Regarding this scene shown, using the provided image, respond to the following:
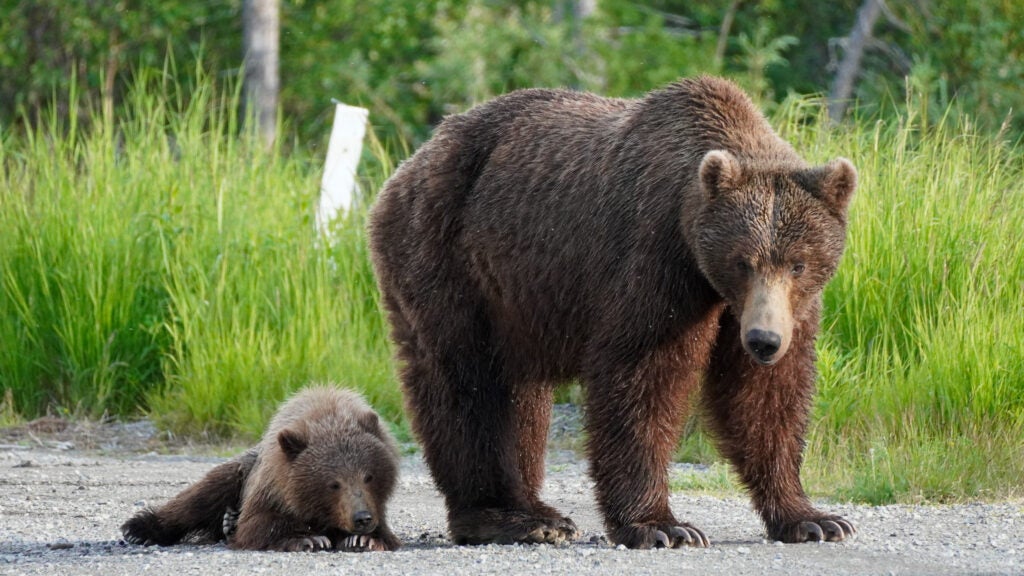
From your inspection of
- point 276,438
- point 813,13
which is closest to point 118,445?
point 276,438

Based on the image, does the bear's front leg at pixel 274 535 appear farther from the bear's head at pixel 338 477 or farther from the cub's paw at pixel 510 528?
the cub's paw at pixel 510 528

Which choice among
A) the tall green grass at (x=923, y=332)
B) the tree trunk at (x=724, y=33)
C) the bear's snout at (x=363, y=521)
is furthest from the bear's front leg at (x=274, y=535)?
the tree trunk at (x=724, y=33)

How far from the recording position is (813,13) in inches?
926

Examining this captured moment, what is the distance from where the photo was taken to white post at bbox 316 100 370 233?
40.5ft

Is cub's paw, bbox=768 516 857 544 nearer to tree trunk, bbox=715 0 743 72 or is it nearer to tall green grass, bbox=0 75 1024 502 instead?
tall green grass, bbox=0 75 1024 502

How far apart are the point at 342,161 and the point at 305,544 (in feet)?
21.1

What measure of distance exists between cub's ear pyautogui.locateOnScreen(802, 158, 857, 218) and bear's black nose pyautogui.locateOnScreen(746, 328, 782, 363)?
24.1 inches

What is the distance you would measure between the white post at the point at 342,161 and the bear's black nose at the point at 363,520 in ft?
18.9

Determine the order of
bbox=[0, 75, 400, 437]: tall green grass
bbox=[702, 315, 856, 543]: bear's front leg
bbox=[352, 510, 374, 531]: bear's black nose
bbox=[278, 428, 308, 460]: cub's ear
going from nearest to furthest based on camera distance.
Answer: bbox=[702, 315, 856, 543]: bear's front leg < bbox=[352, 510, 374, 531]: bear's black nose < bbox=[278, 428, 308, 460]: cub's ear < bbox=[0, 75, 400, 437]: tall green grass

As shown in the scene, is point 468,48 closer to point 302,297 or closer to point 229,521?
point 302,297

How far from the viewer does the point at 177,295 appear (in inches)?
428

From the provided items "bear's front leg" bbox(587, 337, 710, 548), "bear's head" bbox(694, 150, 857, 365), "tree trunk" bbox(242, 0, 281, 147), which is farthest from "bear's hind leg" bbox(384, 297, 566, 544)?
"tree trunk" bbox(242, 0, 281, 147)

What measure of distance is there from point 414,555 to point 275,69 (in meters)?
14.3

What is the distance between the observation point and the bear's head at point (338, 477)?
21.3 feet
